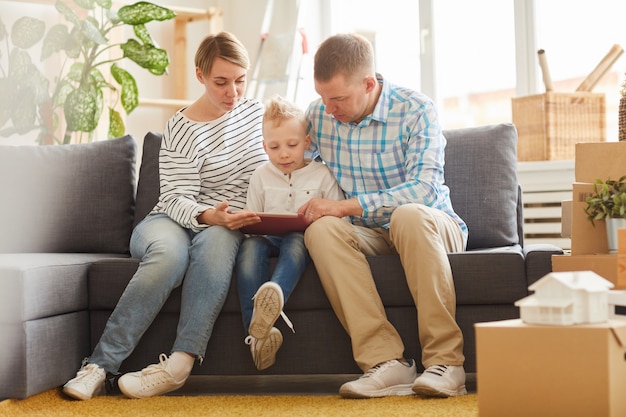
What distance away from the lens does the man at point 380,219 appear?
204cm

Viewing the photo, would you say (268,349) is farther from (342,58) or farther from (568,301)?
(568,301)

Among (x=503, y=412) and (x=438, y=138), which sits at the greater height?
(x=438, y=138)

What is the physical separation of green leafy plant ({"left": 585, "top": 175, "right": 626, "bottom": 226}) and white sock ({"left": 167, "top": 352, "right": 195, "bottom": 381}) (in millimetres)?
1031

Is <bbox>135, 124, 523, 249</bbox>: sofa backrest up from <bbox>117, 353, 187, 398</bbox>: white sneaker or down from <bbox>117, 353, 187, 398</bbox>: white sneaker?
up

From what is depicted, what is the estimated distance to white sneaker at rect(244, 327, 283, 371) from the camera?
213 cm

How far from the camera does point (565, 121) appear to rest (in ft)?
11.2

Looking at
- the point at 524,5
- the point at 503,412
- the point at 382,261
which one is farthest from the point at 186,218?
the point at 524,5

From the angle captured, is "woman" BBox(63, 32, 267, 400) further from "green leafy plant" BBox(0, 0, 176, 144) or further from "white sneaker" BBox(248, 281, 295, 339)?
"green leafy plant" BBox(0, 0, 176, 144)

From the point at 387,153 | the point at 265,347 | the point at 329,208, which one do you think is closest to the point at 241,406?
the point at 265,347

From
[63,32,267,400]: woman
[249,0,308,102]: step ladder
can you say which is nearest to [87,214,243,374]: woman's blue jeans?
[63,32,267,400]: woman

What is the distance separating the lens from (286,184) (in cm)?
237

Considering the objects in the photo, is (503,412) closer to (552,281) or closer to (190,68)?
(552,281)

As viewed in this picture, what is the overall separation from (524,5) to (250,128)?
180cm

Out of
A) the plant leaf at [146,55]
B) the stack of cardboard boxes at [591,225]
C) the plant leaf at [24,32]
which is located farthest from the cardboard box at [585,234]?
the plant leaf at [24,32]
